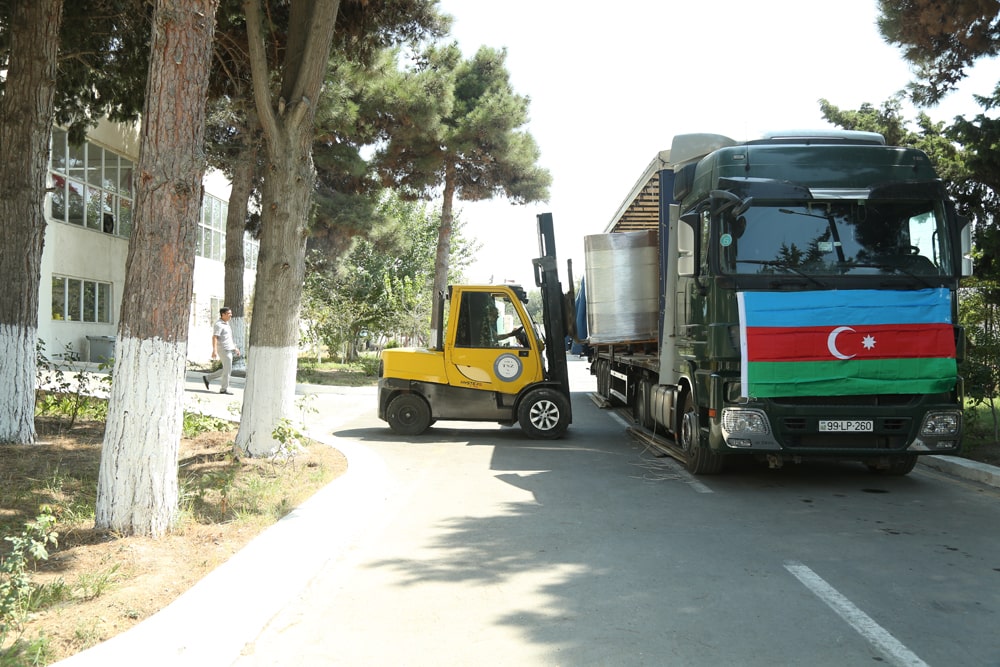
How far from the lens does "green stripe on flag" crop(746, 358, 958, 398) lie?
8.55 meters

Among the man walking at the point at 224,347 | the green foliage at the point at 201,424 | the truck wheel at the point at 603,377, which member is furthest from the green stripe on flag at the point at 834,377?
the man walking at the point at 224,347

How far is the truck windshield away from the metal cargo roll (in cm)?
354

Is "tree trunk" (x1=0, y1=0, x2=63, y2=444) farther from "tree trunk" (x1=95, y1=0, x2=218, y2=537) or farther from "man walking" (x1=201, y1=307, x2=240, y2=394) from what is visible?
"man walking" (x1=201, y1=307, x2=240, y2=394)

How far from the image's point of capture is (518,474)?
1019 centimetres

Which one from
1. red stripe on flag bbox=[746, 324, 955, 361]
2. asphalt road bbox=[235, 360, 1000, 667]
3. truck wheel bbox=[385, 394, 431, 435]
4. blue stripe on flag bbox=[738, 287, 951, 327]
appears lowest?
asphalt road bbox=[235, 360, 1000, 667]

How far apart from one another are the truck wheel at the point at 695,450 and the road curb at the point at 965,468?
2.80 m

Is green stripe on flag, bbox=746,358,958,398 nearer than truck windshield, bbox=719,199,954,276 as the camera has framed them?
Yes

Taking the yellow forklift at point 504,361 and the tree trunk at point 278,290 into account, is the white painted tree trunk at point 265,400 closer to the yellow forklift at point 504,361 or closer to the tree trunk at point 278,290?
the tree trunk at point 278,290

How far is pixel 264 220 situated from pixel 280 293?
33.7 inches

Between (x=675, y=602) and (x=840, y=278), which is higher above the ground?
(x=840, y=278)

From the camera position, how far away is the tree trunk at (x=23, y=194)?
31.7 ft

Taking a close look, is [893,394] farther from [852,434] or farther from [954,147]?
[954,147]

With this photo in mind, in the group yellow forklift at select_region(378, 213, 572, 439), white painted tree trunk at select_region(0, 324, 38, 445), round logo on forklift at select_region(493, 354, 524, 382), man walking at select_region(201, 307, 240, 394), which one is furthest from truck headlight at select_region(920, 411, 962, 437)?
man walking at select_region(201, 307, 240, 394)

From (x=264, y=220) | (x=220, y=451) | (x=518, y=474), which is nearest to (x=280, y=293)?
(x=264, y=220)
